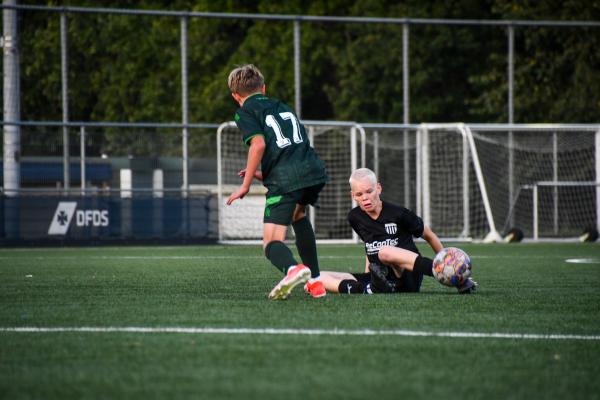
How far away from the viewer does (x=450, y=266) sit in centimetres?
676

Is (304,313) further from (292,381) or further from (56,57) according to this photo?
(56,57)

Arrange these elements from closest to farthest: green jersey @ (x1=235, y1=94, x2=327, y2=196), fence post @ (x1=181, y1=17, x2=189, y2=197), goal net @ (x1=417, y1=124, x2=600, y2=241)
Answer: green jersey @ (x1=235, y1=94, x2=327, y2=196) < fence post @ (x1=181, y1=17, x2=189, y2=197) < goal net @ (x1=417, y1=124, x2=600, y2=241)

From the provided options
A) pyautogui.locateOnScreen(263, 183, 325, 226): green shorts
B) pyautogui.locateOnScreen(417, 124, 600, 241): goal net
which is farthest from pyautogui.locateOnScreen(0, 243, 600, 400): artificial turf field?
pyautogui.locateOnScreen(417, 124, 600, 241): goal net

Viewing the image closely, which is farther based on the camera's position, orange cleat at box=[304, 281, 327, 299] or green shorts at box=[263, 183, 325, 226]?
orange cleat at box=[304, 281, 327, 299]

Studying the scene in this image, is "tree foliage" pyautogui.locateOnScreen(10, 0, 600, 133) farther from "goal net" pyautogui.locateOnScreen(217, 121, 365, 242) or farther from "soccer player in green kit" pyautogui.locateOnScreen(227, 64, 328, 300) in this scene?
"soccer player in green kit" pyautogui.locateOnScreen(227, 64, 328, 300)

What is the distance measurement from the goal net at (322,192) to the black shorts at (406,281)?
34.4ft

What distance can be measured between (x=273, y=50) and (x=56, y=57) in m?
9.31

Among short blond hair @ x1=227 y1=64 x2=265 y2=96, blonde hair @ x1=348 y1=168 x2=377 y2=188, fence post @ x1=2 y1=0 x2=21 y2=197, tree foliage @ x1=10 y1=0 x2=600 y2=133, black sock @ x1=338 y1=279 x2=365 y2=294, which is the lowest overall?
black sock @ x1=338 y1=279 x2=365 y2=294

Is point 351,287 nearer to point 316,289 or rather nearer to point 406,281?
point 406,281

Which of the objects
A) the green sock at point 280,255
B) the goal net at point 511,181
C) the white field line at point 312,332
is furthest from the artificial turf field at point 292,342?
the goal net at point 511,181

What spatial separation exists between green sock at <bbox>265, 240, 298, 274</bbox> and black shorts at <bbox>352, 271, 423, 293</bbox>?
0.94m

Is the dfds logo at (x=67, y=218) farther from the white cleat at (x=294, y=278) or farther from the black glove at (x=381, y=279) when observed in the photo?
the white cleat at (x=294, y=278)

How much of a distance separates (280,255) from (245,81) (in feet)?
4.02

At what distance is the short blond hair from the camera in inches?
266
